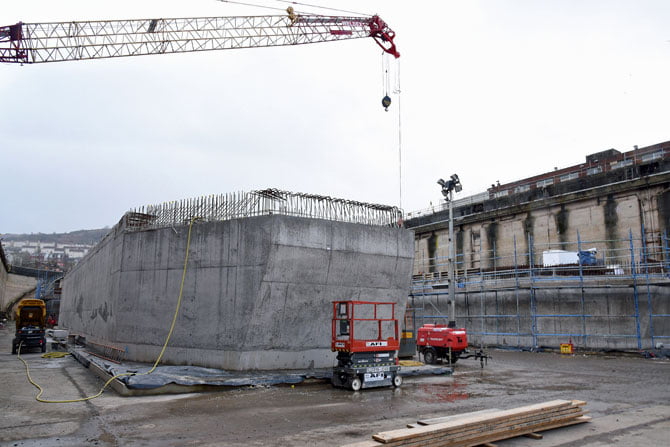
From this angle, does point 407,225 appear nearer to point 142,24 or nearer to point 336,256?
point 142,24

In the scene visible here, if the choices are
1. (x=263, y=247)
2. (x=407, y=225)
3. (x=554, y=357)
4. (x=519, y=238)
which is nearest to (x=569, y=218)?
(x=519, y=238)

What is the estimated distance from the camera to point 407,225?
48062mm

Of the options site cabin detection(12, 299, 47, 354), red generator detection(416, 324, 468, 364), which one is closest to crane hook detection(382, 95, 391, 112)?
red generator detection(416, 324, 468, 364)

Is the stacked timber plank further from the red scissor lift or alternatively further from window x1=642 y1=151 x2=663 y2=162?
window x1=642 y1=151 x2=663 y2=162

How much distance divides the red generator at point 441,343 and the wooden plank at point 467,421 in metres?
9.87

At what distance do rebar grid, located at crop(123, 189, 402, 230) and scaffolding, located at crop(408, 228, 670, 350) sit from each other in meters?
13.3

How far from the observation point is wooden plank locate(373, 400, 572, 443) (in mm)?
6910

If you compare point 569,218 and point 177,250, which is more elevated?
point 569,218

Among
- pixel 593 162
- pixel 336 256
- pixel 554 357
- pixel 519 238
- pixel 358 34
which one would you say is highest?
pixel 358 34

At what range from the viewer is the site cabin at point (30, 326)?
2306 centimetres

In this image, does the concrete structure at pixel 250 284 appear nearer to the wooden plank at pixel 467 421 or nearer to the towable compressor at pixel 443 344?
the towable compressor at pixel 443 344

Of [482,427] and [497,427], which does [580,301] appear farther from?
[482,427]

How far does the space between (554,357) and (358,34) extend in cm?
2698

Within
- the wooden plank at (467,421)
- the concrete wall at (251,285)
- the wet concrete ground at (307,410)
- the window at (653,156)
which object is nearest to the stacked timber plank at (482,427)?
the wooden plank at (467,421)
